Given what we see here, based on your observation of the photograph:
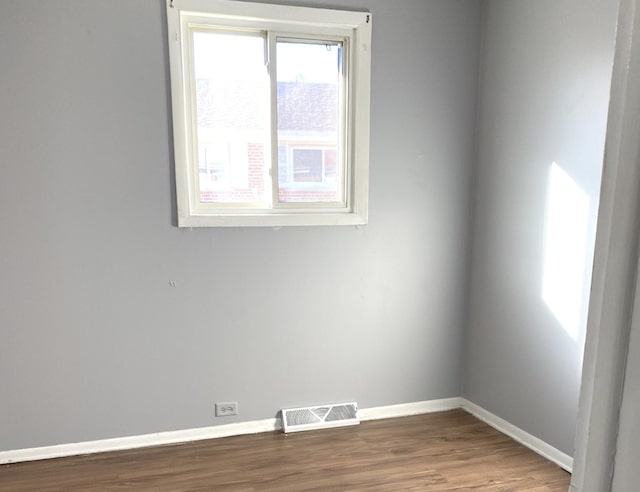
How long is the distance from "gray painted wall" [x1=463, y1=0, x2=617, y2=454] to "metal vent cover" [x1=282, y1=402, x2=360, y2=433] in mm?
806

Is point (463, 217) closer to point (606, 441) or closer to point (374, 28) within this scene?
point (374, 28)

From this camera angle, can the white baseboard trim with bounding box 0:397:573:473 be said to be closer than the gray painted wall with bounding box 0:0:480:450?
No

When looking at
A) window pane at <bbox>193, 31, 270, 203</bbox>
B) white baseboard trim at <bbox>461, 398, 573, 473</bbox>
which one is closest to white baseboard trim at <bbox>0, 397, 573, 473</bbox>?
white baseboard trim at <bbox>461, 398, 573, 473</bbox>

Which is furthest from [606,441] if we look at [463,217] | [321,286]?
[463,217]

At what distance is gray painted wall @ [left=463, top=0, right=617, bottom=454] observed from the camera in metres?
2.15

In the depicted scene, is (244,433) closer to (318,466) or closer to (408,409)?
(318,466)

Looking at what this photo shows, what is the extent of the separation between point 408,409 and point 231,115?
2082 mm

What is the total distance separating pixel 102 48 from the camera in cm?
224

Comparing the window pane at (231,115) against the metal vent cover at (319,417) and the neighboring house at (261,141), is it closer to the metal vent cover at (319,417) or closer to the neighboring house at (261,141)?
the neighboring house at (261,141)

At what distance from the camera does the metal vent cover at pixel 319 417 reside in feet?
8.79

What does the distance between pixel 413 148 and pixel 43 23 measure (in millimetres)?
1992

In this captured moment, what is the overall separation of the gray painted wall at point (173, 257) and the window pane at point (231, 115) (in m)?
0.21

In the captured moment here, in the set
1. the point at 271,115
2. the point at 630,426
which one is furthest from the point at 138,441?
the point at 630,426

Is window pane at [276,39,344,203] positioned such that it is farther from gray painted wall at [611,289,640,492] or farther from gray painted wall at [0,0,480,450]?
gray painted wall at [611,289,640,492]
